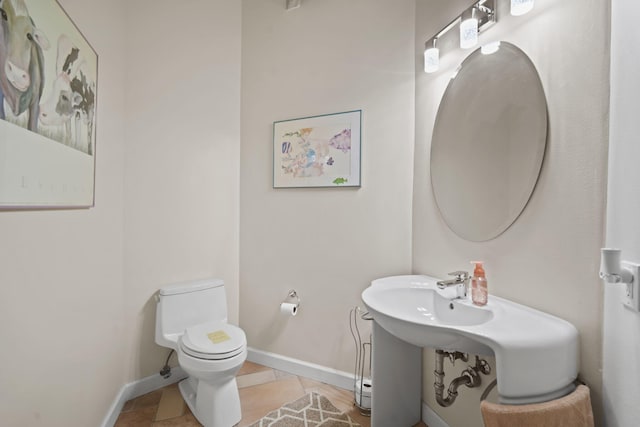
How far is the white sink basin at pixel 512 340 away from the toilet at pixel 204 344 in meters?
0.88

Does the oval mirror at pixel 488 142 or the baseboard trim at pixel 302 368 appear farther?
the baseboard trim at pixel 302 368

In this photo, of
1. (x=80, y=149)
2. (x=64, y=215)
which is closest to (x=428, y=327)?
(x=64, y=215)

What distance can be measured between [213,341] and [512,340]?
55.0 inches

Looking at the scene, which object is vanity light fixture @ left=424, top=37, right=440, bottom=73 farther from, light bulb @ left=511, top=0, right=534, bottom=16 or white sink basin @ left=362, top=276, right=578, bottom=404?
white sink basin @ left=362, top=276, right=578, bottom=404

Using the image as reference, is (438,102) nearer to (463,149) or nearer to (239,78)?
(463,149)

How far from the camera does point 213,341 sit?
1533 mm

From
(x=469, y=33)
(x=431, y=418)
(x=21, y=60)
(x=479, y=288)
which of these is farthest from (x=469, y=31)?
(x=431, y=418)

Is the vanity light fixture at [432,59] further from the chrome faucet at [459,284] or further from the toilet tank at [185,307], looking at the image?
the toilet tank at [185,307]

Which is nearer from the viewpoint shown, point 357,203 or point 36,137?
point 36,137

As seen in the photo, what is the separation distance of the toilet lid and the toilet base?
17cm

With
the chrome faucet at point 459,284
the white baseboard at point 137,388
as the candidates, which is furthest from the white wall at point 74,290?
the chrome faucet at point 459,284

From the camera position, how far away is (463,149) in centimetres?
134

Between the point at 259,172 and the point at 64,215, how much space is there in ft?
4.06

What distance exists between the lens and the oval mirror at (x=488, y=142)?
1.03m
